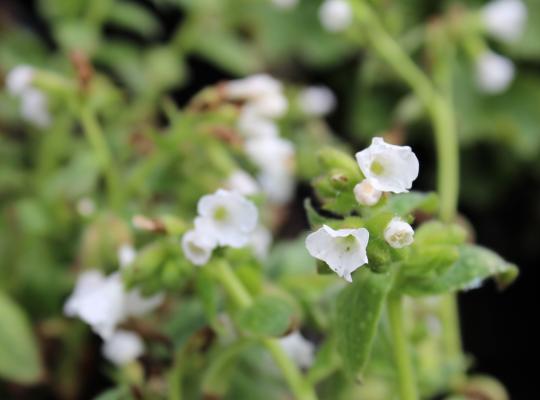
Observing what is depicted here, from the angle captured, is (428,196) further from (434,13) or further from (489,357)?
(434,13)

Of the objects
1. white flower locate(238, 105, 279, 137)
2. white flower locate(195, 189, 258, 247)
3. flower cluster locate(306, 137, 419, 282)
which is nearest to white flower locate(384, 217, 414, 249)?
flower cluster locate(306, 137, 419, 282)

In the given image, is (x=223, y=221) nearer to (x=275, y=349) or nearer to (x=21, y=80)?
(x=275, y=349)

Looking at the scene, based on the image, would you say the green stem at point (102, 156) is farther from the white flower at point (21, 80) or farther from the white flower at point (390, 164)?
the white flower at point (390, 164)

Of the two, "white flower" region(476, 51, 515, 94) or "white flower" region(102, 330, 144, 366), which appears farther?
"white flower" region(476, 51, 515, 94)

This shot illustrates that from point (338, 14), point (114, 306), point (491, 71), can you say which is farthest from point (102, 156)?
point (491, 71)

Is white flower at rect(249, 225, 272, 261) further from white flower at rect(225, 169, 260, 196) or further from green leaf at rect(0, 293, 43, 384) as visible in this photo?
green leaf at rect(0, 293, 43, 384)

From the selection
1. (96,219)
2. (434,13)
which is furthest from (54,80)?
(434,13)
